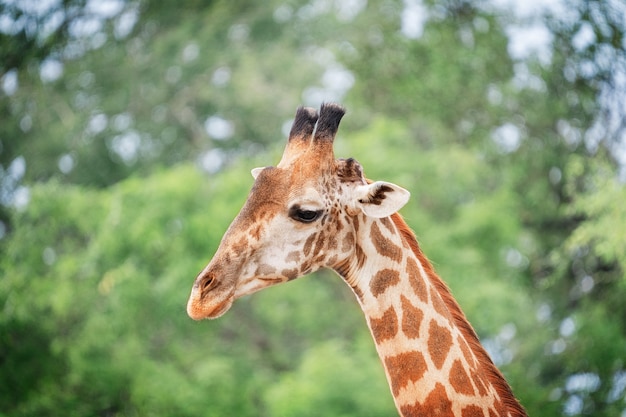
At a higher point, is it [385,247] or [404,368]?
[385,247]

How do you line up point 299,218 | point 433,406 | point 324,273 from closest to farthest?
1. point 433,406
2. point 299,218
3. point 324,273

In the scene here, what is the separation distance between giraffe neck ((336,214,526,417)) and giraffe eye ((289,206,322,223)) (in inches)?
9.3

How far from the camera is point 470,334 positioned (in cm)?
510

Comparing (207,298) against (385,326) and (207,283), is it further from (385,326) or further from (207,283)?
(385,326)

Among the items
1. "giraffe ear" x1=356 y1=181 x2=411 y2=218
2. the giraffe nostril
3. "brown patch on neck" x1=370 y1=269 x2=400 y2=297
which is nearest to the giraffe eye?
"giraffe ear" x1=356 y1=181 x2=411 y2=218

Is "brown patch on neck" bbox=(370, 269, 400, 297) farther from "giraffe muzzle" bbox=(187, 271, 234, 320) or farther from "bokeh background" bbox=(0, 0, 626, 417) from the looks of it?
"bokeh background" bbox=(0, 0, 626, 417)

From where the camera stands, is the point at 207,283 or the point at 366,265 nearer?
the point at 207,283

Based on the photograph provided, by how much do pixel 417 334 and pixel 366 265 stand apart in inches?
16.1

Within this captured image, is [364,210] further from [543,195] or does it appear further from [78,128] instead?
[78,128]

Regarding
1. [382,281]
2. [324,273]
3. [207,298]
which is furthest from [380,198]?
[324,273]

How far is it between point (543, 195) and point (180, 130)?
14350 millimetres

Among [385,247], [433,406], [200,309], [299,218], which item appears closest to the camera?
[200,309]

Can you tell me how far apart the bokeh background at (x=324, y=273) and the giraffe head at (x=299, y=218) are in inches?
435

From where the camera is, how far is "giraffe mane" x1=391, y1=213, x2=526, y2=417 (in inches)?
196
